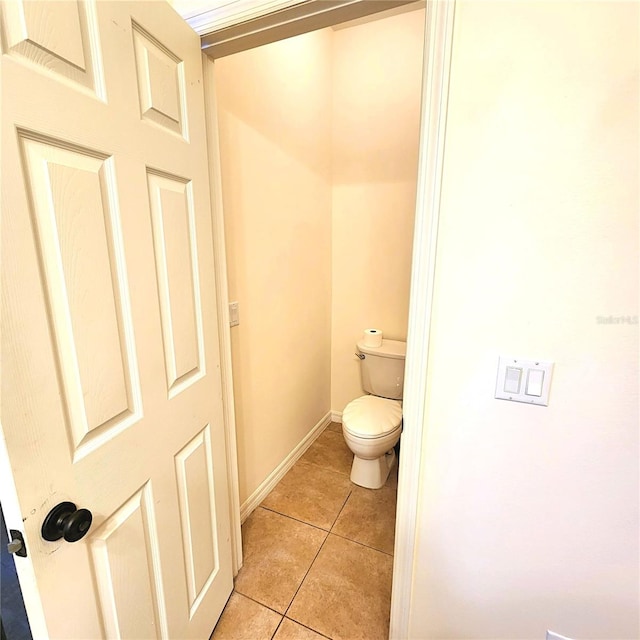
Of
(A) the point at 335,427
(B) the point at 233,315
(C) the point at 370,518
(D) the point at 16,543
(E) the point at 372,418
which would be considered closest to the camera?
(D) the point at 16,543

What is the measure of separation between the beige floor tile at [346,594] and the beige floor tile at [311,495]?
0.18 m

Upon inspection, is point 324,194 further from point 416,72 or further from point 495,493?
point 495,493

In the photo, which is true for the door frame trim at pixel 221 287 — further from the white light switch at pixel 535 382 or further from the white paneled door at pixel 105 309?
the white light switch at pixel 535 382

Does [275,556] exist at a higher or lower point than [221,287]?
lower

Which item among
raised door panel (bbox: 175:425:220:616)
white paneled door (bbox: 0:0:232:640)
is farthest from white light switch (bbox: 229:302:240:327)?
raised door panel (bbox: 175:425:220:616)

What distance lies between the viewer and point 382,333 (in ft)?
7.64

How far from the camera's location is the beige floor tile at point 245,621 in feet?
3.96

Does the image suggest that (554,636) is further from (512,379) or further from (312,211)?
(312,211)

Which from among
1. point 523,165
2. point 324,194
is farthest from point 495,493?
point 324,194

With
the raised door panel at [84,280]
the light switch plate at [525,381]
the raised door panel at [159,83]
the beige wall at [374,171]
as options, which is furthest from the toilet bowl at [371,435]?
the raised door panel at [159,83]

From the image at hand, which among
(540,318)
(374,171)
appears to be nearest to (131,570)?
(540,318)

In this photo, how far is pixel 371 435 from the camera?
5.87 feet

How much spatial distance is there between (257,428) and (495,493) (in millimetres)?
1197

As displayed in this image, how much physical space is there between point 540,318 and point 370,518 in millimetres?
1455
